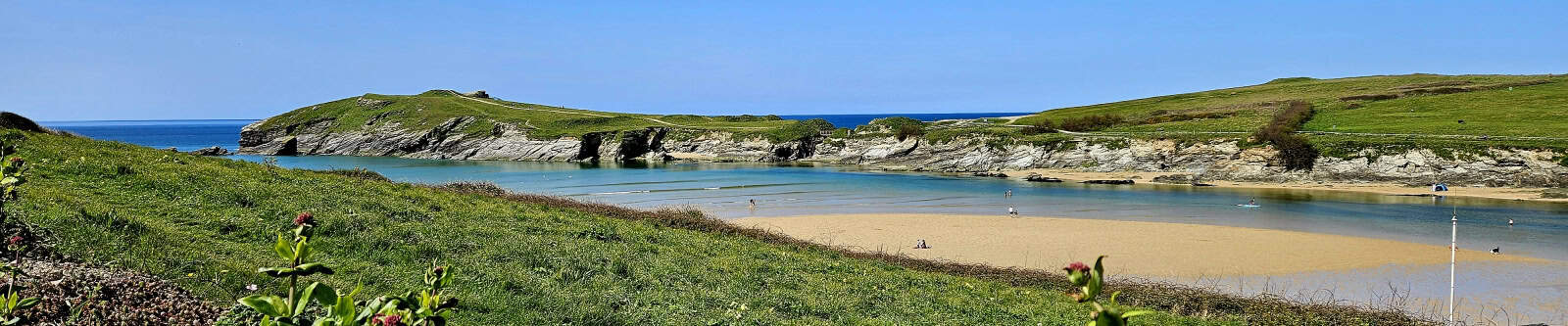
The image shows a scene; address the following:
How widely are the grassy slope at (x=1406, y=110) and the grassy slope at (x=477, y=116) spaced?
166ft

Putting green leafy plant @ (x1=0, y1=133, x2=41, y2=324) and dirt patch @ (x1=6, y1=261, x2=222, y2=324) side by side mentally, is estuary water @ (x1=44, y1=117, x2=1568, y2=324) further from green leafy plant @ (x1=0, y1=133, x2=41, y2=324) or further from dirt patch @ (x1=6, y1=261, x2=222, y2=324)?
green leafy plant @ (x1=0, y1=133, x2=41, y2=324)

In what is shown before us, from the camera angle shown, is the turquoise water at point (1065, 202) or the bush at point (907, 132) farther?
the bush at point (907, 132)

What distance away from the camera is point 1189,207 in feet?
129

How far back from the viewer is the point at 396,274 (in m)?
11.2

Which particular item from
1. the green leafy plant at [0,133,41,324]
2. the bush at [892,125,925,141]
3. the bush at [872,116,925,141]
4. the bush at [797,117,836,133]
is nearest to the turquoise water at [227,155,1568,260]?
the bush at [892,125,925,141]

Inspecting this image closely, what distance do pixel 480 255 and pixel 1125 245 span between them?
2099 cm

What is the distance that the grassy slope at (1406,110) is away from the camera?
196 ft

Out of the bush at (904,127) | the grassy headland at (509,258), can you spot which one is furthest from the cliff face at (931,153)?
the grassy headland at (509,258)

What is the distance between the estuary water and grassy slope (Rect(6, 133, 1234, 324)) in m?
10.3

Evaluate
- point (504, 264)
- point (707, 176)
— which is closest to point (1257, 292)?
point (504, 264)

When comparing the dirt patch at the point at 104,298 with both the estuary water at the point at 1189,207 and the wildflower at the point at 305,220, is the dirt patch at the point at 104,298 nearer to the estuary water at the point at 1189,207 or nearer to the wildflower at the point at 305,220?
the wildflower at the point at 305,220

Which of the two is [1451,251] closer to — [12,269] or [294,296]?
[294,296]

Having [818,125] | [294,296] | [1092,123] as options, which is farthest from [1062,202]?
[818,125]

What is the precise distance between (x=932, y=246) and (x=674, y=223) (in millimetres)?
8617
